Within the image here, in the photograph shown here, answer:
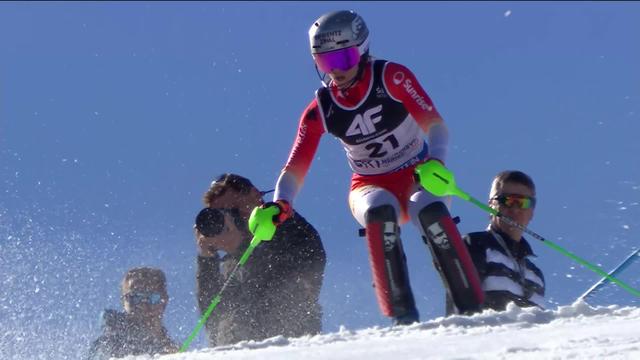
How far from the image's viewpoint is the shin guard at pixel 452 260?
5309 mm

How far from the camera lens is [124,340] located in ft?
19.6

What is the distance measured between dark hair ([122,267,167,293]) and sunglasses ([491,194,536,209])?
7.01 ft

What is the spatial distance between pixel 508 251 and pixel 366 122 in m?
1.14

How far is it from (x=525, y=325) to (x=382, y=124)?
208 cm

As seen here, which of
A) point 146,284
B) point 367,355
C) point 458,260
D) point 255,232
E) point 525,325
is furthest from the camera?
point 146,284

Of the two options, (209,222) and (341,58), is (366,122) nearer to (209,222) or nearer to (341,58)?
(341,58)

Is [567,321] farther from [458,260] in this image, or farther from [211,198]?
[211,198]

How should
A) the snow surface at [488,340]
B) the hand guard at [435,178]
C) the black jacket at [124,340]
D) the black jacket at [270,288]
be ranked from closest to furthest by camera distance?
the snow surface at [488,340]
the hand guard at [435,178]
the black jacket at [124,340]
the black jacket at [270,288]

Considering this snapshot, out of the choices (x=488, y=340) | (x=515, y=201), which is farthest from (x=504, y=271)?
(x=488, y=340)

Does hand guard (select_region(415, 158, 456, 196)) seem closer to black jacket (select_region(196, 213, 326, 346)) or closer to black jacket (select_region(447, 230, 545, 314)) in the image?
black jacket (select_region(447, 230, 545, 314))

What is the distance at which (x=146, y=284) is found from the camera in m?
6.27

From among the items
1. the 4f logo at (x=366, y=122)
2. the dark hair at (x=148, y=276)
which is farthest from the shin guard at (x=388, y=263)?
the dark hair at (x=148, y=276)

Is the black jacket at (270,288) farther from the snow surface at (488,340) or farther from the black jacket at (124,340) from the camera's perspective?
the snow surface at (488,340)

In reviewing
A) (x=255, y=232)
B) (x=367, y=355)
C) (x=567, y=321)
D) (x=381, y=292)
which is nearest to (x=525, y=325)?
(x=567, y=321)
